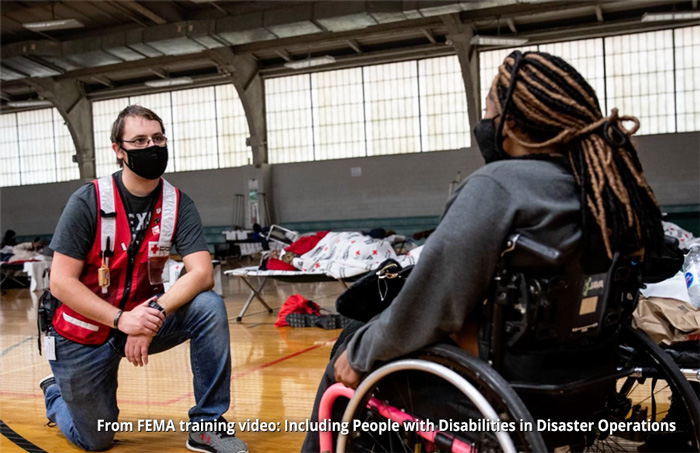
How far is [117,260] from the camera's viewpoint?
2.54 m

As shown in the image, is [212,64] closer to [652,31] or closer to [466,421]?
[652,31]

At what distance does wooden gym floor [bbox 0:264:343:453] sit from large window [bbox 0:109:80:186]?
16.7m

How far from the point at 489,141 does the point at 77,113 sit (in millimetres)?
21734

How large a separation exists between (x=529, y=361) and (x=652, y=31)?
16760 millimetres

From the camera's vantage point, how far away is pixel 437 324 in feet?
4.48

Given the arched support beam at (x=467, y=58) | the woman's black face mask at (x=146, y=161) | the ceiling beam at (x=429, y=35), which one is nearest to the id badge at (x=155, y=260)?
the woman's black face mask at (x=146, y=161)

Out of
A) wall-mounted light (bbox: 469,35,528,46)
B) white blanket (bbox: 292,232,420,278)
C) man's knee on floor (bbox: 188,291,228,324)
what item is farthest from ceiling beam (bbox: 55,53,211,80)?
man's knee on floor (bbox: 188,291,228,324)

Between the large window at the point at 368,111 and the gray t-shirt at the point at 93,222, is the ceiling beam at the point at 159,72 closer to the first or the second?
the large window at the point at 368,111

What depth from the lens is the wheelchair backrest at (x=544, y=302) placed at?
4.22 ft

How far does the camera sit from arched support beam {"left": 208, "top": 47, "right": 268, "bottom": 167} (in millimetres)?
18025

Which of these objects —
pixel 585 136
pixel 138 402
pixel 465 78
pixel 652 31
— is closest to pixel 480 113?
pixel 465 78

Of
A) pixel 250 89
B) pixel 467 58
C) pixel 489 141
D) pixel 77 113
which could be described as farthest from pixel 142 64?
pixel 489 141

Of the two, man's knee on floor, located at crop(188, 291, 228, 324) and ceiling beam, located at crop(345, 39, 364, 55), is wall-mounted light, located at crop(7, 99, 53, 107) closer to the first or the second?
ceiling beam, located at crop(345, 39, 364, 55)

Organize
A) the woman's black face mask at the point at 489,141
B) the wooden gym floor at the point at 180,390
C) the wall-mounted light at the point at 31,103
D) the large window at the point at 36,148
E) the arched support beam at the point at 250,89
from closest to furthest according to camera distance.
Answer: the woman's black face mask at the point at 489,141, the wooden gym floor at the point at 180,390, the arched support beam at the point at 250,89, the wall-mounted light at the point at 31,103, the large window at the point at 36,148
